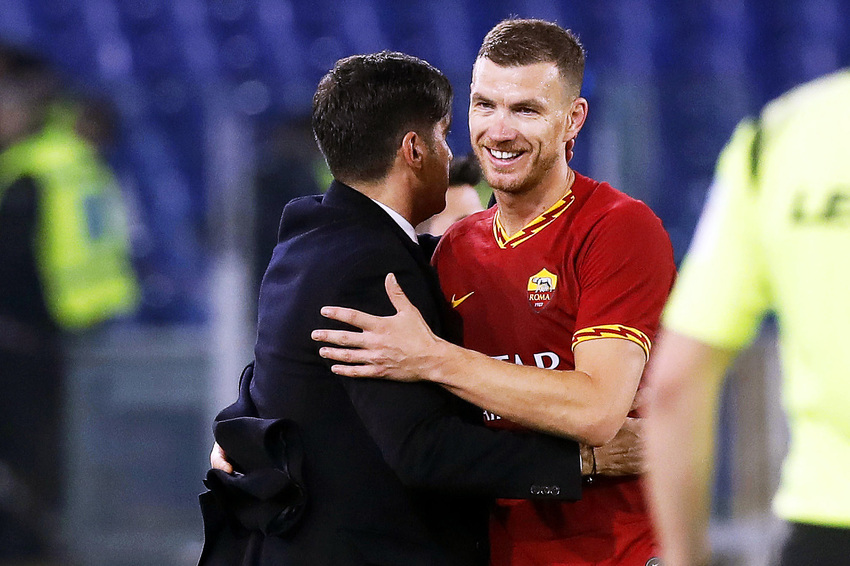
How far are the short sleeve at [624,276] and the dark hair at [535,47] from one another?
32cm

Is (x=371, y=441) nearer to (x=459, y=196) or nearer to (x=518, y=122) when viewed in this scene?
(x=518, y=122)

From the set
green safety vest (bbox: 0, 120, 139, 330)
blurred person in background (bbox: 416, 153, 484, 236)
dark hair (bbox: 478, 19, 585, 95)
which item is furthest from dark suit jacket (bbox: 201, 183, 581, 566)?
green safety vest (bbox: 0, 120, 139, 330)

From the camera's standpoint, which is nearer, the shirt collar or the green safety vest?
the shirt collar

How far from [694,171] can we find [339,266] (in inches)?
180

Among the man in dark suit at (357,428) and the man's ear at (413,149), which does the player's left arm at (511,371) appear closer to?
the man in dark suit at (357,428)

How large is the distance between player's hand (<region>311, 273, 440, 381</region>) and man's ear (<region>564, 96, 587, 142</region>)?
590 mm

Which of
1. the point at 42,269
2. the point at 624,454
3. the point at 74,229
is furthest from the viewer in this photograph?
the point at 74,229

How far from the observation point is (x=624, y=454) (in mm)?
2277

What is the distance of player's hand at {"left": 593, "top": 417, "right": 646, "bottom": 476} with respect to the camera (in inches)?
89.4

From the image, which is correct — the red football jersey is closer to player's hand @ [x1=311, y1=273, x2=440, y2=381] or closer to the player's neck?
the player's neck

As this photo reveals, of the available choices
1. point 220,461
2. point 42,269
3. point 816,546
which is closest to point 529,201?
point 220,461

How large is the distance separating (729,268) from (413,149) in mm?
1191

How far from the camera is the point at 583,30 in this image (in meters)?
7.00

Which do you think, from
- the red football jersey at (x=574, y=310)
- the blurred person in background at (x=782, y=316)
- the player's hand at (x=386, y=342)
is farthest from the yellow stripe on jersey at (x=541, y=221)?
the blurred person in background at (x=782, y=316)
